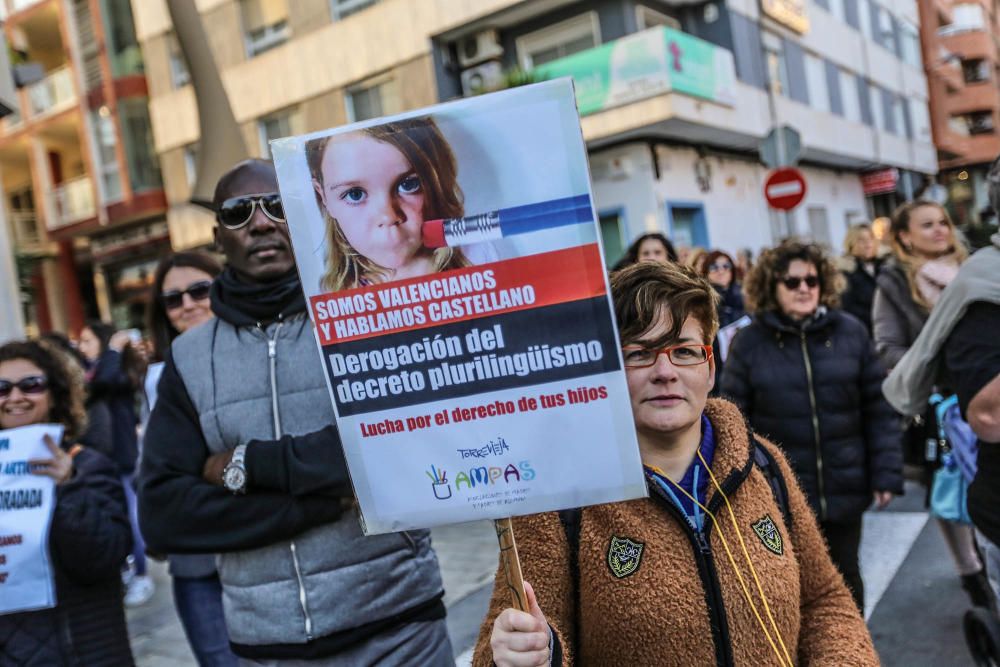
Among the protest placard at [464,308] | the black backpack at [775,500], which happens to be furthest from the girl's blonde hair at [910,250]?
the protest placard at [464,308]

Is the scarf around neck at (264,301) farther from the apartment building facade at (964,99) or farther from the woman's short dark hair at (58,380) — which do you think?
the apartment building facade at (964,99)

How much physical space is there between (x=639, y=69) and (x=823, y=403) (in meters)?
12.6

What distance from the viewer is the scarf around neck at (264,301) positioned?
7.25ft

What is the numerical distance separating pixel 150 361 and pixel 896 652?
3916 millimetres

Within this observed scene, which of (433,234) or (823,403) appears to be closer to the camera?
(433,234)

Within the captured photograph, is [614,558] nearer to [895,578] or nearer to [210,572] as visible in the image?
[210,572]

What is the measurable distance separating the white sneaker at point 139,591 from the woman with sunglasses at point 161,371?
279cm

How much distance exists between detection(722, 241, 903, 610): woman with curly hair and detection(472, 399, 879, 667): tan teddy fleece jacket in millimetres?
2011

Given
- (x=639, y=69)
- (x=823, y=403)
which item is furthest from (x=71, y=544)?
(x=639, y=69)

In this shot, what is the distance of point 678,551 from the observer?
176cm

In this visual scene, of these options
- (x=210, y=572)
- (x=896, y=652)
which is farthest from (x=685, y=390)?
(x=896, y=652)

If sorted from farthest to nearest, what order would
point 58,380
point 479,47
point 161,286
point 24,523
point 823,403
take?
point 479,47
point 823,403
point 161,286
point 58,380
point 24,523

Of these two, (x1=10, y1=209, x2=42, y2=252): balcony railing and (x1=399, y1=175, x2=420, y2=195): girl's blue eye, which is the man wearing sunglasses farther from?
(x1=10, y1=209, x2=42, y2=252): balcony railing

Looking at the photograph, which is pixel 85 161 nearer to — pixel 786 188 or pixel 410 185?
pixel 786 188
